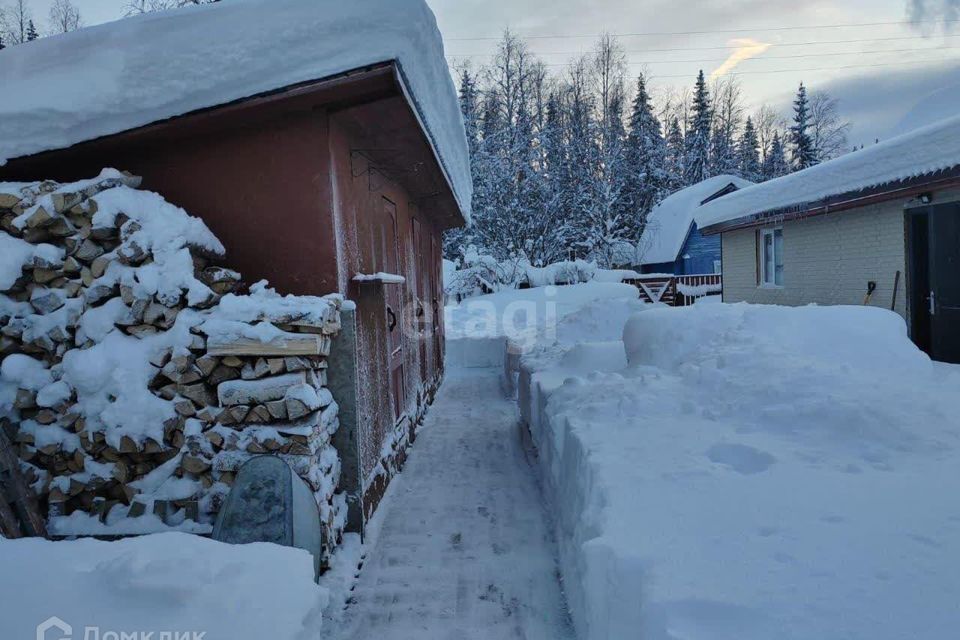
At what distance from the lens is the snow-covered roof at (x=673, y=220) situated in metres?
25.7

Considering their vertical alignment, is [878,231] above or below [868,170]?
below

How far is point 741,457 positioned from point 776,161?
43285mm

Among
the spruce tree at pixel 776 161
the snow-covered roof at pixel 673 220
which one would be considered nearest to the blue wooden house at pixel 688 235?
the snow-covered roof at pixel 673 220

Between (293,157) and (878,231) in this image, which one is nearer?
(293,157)

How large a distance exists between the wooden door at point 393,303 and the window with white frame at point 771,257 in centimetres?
901

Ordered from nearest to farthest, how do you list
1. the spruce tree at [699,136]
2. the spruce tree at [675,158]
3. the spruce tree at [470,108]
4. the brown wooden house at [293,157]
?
the brown wooden house at [293,157], the spruce tree at [470,108], the spruce tree at [675,158], the spruce tree at [699,136]

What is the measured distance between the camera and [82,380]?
3111 mm

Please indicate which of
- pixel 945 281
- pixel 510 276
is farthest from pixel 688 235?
pixel 945 281

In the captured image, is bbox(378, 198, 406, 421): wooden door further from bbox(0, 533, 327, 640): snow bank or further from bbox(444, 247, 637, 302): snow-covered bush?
bbox(444, 247, 637, 302): snow-covered bush

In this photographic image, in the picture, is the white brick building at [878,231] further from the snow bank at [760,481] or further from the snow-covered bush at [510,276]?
the snow-covered bush at [510,276]

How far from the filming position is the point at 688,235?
2566 cm

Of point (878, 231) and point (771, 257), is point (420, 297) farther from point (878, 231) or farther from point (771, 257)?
point (771, 257)

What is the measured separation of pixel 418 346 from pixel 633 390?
3.97m

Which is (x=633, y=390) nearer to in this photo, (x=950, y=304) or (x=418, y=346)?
(x=418, y=346)
